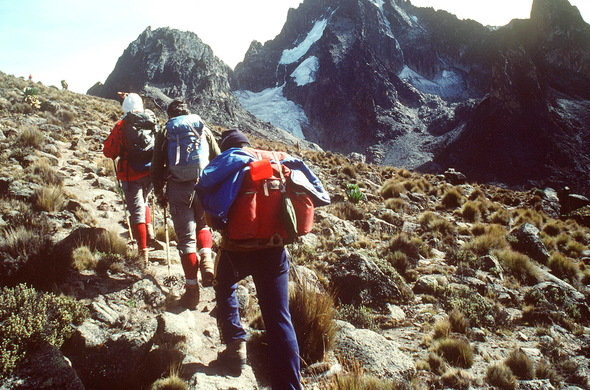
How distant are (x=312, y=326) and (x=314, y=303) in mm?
243

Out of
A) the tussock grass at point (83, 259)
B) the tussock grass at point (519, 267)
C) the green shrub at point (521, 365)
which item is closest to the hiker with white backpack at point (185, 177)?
the tussock grass at point (83, 259)

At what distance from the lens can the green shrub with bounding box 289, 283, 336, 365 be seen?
3.71 meters

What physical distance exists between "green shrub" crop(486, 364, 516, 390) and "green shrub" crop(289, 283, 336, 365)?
171 centimetres

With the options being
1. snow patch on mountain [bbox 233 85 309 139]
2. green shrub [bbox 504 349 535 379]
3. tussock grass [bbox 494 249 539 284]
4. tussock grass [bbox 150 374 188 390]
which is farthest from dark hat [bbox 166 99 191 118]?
snow patch on mountain [bbox 233 85 309 139]

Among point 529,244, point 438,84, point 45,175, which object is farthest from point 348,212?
point 438,84

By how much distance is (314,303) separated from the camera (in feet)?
13.0

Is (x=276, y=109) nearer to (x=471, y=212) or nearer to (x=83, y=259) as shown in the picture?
(x=471, y=212)

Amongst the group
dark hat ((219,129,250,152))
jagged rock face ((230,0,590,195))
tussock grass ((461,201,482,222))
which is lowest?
tussock grass ((461,201,482,222))

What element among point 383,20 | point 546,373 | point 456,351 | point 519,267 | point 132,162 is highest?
point 383,20

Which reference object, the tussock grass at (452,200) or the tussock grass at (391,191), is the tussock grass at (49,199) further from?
the tussock grass at (452,200)

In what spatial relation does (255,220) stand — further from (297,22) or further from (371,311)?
(297,22)

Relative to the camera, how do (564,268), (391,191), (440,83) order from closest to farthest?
1. (564,268)
2. (391,191)
3. (440,83)

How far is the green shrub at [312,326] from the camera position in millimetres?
3707

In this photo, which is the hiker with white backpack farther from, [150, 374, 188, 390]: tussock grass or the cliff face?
the cliff face
